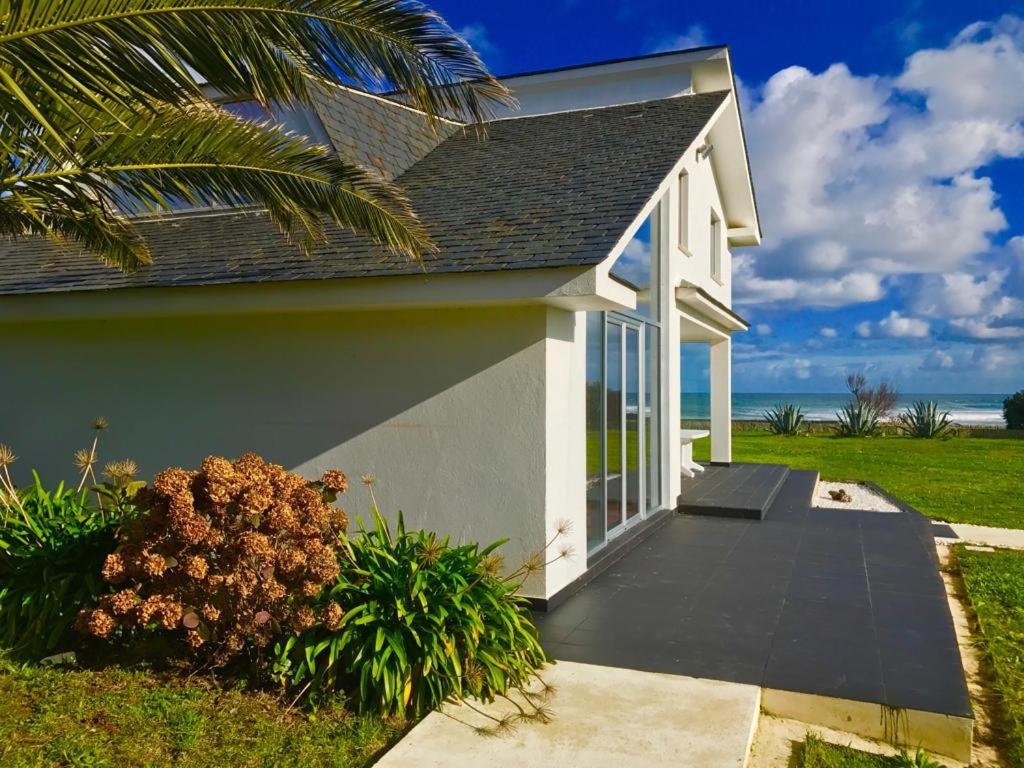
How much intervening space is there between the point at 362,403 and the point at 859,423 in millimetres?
30093

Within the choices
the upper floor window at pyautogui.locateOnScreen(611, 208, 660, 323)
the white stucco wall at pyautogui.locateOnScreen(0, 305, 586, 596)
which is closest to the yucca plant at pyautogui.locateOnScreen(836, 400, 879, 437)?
the upper floor window at pyautogui.locateOnScreen(611, 208, 660, 323)

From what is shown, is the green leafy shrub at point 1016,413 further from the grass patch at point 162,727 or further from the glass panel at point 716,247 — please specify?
the grass patch at point 162,727

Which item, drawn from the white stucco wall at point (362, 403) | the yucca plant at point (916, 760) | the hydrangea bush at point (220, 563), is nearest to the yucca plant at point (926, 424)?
the white stucco wall at point (362, 403)

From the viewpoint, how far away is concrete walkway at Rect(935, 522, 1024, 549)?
1120 centimetres

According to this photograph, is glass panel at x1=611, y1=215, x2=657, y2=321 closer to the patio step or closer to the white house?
the white house

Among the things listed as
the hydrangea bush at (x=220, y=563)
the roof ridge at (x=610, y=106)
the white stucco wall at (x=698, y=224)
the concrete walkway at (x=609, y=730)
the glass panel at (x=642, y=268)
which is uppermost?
the roof ridge at (x=610, y=106)

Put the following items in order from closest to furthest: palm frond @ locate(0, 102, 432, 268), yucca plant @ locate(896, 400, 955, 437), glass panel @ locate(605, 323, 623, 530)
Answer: palm frond @ locate(0, 102, 432, 268) < glass panel @ locate(605, 323, 623, 530) < yucca plant @ locate(896, 400, 955, 437)

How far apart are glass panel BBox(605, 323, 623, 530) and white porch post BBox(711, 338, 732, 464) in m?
9.04

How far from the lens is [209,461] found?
204 inches

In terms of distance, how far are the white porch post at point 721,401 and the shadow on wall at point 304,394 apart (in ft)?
38.6

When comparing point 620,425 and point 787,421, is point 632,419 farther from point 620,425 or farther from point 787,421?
point 787,421

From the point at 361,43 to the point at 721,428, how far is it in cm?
1454

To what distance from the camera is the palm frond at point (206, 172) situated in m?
6.38

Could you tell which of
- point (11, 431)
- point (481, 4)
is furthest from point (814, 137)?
point (11, 431)
